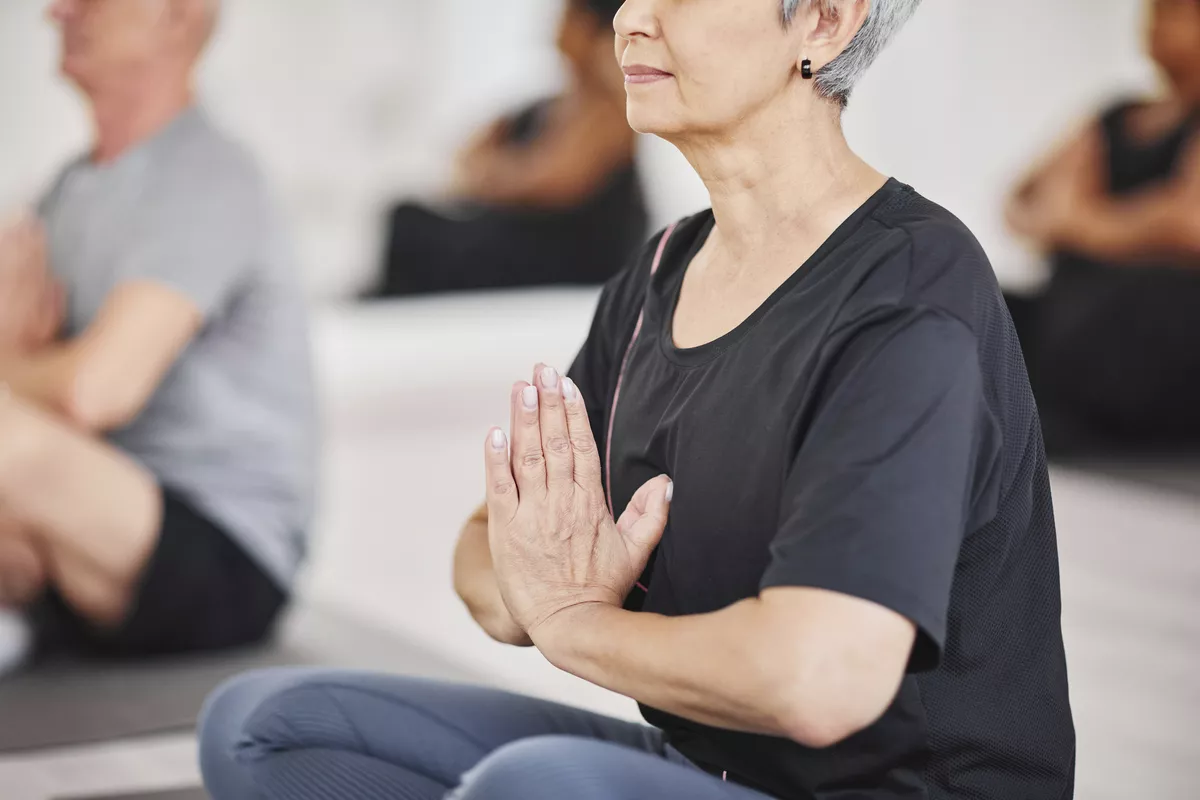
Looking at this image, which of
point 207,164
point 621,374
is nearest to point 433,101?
point 207,164

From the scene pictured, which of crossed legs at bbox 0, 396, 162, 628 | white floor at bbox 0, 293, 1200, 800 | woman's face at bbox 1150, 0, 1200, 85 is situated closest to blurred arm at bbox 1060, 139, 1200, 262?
woman's face at bbox 1150, 0, 1200, 85

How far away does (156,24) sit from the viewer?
2.34 meters

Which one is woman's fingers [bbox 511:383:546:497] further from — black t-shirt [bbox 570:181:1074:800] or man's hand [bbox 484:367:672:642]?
black t-shirt [bbox 570:181:1074:800]

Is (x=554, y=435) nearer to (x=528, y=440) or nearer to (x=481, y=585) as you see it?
(x=528, y=440)

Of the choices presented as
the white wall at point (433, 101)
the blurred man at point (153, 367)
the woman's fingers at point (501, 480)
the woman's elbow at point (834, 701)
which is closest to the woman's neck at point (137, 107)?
the blurred man at point (153, 367)

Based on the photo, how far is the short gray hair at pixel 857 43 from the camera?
1170 millimetres

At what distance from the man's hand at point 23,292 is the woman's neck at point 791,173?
56.6 inches

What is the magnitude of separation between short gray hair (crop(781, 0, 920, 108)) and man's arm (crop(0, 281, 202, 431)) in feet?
4.32


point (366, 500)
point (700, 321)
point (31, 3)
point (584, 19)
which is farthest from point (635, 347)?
point (31, 3)

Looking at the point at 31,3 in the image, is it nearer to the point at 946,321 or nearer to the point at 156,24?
the point at 156,24

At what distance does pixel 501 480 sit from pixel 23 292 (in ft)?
4.62

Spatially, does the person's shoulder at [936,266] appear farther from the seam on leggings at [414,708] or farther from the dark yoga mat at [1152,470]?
the dark yoga mat at [1152,470]

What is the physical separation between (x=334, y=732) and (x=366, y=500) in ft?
8.44

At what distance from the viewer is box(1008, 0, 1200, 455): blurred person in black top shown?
421 centimetres
